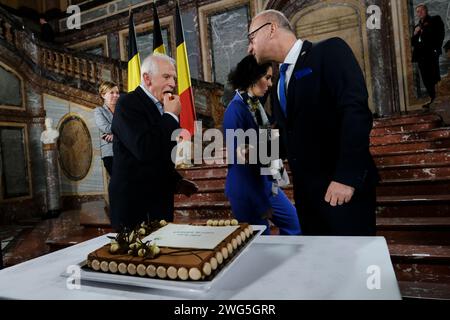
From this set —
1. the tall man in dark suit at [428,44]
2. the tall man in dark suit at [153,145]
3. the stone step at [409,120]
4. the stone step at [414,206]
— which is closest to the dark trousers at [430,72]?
the tall man in dark suit at [428,44]

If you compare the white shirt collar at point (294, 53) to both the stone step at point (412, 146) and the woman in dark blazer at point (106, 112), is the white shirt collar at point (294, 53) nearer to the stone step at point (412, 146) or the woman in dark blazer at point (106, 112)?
the woman in dark blazer at point (106, 112)

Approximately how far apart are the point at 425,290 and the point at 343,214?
0.98m

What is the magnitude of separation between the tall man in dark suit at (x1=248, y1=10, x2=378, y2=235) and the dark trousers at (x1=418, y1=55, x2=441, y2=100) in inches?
229

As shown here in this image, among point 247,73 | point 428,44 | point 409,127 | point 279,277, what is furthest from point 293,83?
point 428,44

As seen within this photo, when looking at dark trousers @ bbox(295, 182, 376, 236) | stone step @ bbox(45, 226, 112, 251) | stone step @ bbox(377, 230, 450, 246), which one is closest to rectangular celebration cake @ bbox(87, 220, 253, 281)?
dark trousers @ bbox(295, 182, 376, 236)

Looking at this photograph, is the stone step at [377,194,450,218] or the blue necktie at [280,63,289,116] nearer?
the blue necktie at [280,63,289,116]

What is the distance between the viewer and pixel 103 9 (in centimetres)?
1014

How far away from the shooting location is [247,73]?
86.9 inches

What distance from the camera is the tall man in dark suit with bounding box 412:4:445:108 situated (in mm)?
6016

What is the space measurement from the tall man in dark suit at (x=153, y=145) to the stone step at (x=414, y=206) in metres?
2.32

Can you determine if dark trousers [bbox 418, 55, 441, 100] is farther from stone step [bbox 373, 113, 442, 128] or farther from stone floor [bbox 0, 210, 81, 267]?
stone floor [bbox 0, 210, 81, 267]
